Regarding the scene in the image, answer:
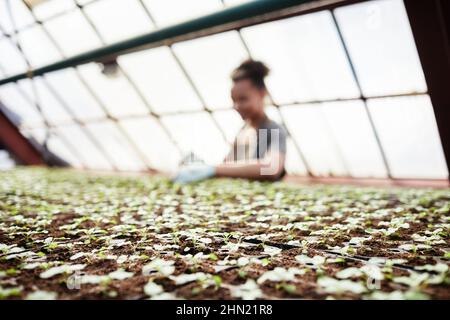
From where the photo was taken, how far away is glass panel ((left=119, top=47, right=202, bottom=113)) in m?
5.30

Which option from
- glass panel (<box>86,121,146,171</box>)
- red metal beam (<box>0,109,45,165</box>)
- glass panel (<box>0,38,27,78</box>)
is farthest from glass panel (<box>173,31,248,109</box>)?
red metal beam (<box>0,109,45,165</box>)

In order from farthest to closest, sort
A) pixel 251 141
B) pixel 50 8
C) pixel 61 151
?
pixel 61 151 → pixel 50 8 → pixel 251 141

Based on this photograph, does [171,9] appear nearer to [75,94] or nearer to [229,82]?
[229,82]

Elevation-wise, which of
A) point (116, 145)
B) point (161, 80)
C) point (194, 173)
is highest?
point (161, 80)

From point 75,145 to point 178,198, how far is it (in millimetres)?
6120

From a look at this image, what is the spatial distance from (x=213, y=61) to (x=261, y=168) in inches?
72.6

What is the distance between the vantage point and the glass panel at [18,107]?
7.98 meters

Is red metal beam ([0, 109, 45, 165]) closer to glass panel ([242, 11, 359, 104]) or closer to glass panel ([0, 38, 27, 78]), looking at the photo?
glass panel ([0, 38, 27, 78])

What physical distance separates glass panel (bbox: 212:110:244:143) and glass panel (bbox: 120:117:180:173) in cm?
140

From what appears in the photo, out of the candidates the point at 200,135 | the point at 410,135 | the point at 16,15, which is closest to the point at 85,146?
the point at 16,15

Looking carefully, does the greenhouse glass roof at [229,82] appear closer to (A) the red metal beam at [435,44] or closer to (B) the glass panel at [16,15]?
(B) the glass panel at [16,15]

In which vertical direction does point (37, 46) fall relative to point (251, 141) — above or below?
above

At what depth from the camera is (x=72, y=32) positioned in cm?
564
